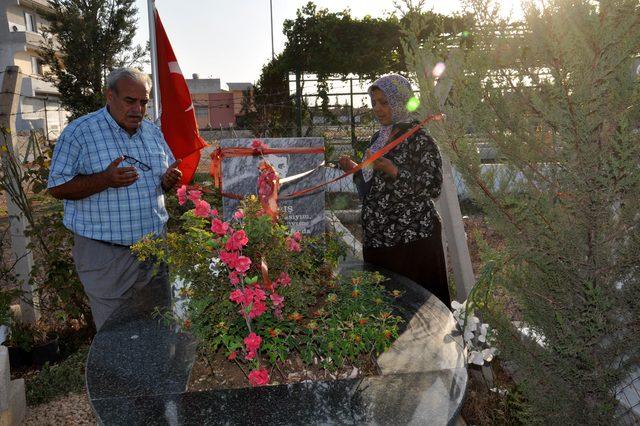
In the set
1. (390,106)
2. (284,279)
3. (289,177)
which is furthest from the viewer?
(289,177)

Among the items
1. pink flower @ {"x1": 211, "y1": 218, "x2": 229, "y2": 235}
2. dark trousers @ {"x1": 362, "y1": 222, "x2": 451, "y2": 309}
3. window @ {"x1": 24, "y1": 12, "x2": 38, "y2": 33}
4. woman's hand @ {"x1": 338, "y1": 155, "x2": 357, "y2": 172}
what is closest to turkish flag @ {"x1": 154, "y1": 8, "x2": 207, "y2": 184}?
woman's hand @ {"x1": 338, "y1": 155, "x2": 357, "y2": 172}

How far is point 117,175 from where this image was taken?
2.85m

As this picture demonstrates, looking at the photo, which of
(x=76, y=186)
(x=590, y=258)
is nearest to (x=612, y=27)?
(x=590, y=258)

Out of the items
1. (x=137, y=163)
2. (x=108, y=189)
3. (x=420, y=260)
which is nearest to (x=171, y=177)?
(x=137, y=163)

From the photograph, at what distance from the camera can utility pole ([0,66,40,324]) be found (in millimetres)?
4211

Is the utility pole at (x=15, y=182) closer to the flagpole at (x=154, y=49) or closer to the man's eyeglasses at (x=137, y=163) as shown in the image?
the flagpole at (x=154, y=49)

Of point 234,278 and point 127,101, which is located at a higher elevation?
point 127,101

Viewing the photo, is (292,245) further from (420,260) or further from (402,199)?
(420,260)

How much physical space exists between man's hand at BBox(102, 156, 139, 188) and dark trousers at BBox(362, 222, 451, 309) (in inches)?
59.2

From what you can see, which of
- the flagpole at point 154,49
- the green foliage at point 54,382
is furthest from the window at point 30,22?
the green foliage at point 54,382

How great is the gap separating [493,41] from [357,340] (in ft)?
3.65

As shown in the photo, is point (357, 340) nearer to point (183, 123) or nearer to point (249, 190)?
point (249, 190)

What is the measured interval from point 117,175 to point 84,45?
10973 millimetres

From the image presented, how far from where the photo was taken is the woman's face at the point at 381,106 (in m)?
3.35
